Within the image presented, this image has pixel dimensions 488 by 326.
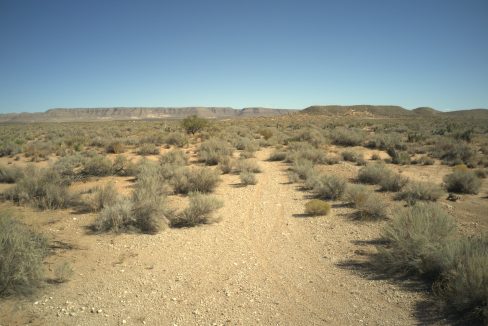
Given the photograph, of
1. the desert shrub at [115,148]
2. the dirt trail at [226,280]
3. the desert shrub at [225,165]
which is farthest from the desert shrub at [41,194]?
the desert shrub at [115,148]

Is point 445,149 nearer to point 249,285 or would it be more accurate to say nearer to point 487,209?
point 487,209

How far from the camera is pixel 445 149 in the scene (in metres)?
16.5

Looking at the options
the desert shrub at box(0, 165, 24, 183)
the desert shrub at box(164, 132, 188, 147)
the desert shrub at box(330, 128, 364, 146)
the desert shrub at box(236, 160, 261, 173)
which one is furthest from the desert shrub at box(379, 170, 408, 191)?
the desert shrub at box(164, 132, 188, 147)

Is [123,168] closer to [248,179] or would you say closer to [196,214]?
[248,179]

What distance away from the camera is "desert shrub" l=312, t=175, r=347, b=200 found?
8859 mm

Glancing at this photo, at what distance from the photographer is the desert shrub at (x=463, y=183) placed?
9.32 meters

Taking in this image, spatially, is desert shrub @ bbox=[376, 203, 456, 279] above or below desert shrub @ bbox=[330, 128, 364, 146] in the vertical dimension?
below

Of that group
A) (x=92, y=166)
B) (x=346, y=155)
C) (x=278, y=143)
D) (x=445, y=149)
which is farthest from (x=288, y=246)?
(x=278, y=143)

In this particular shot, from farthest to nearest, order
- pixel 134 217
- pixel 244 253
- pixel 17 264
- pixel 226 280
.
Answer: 1. pixel 134 217
2. pixel 244 253
3. pixel 226 280
4. pixel 17 264

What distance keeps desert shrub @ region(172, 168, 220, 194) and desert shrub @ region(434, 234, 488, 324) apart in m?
6.78

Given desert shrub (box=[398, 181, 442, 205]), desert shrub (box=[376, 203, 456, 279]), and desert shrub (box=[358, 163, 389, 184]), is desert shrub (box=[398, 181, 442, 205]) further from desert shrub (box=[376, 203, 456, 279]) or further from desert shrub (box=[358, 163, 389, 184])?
desert shrub (box=[376, 203, 456, 279])

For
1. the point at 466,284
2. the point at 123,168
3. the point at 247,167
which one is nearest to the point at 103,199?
the point at 123,168

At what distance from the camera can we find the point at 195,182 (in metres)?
9.70

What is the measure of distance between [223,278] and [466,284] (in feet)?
10.8
